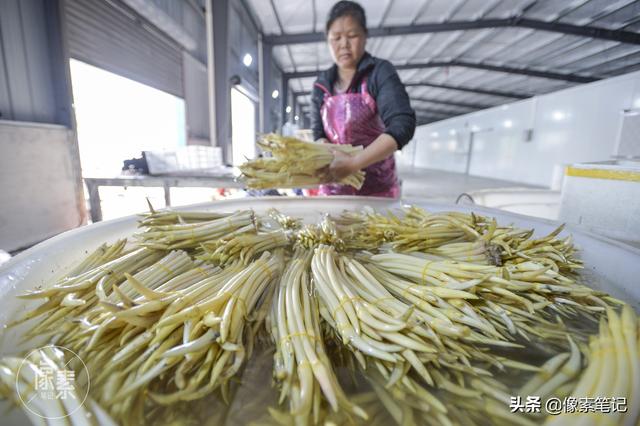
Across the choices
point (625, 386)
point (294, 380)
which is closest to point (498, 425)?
point (625, 386)

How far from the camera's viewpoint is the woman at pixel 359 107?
1.51 meters

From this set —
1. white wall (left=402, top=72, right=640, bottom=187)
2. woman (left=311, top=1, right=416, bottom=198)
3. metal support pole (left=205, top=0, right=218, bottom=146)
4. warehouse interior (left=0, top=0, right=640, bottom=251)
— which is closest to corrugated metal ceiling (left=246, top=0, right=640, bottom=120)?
warehouse interior (left=0, top=0, right=640, bottom=251)

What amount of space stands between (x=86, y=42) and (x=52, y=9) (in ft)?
1.42

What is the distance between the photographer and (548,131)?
7.96 metres

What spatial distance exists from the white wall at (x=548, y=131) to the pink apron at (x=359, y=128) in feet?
7.45

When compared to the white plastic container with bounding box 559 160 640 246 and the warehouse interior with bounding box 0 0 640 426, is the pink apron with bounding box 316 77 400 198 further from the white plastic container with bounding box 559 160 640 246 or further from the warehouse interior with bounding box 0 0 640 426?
the white plastic container with bounding box 559 160 640 246

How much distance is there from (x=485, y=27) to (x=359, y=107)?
22.4 ft

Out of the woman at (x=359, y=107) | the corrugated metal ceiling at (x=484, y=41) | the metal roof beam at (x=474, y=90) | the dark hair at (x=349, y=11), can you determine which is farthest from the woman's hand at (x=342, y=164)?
the metal roof beam at (x=474, y=90)

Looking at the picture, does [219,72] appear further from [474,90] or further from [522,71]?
[474,90]

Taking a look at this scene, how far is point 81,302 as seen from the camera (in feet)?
1.71

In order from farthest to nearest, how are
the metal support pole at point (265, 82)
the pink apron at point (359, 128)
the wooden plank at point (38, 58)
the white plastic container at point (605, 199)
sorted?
1. the metal support pole at point (265, 82)
2. the wooden plank at point (38, 58)
3. the pink apron at point (359, 128)
4. the white plastic container at point (605, 199)

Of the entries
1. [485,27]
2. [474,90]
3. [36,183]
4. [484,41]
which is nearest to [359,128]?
[36,183]

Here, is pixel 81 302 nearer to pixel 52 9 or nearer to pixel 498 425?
pixel 498 425

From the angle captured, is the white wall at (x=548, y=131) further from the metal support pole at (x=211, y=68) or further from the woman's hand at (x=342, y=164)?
the metal support pole at (x=211, y=68)
